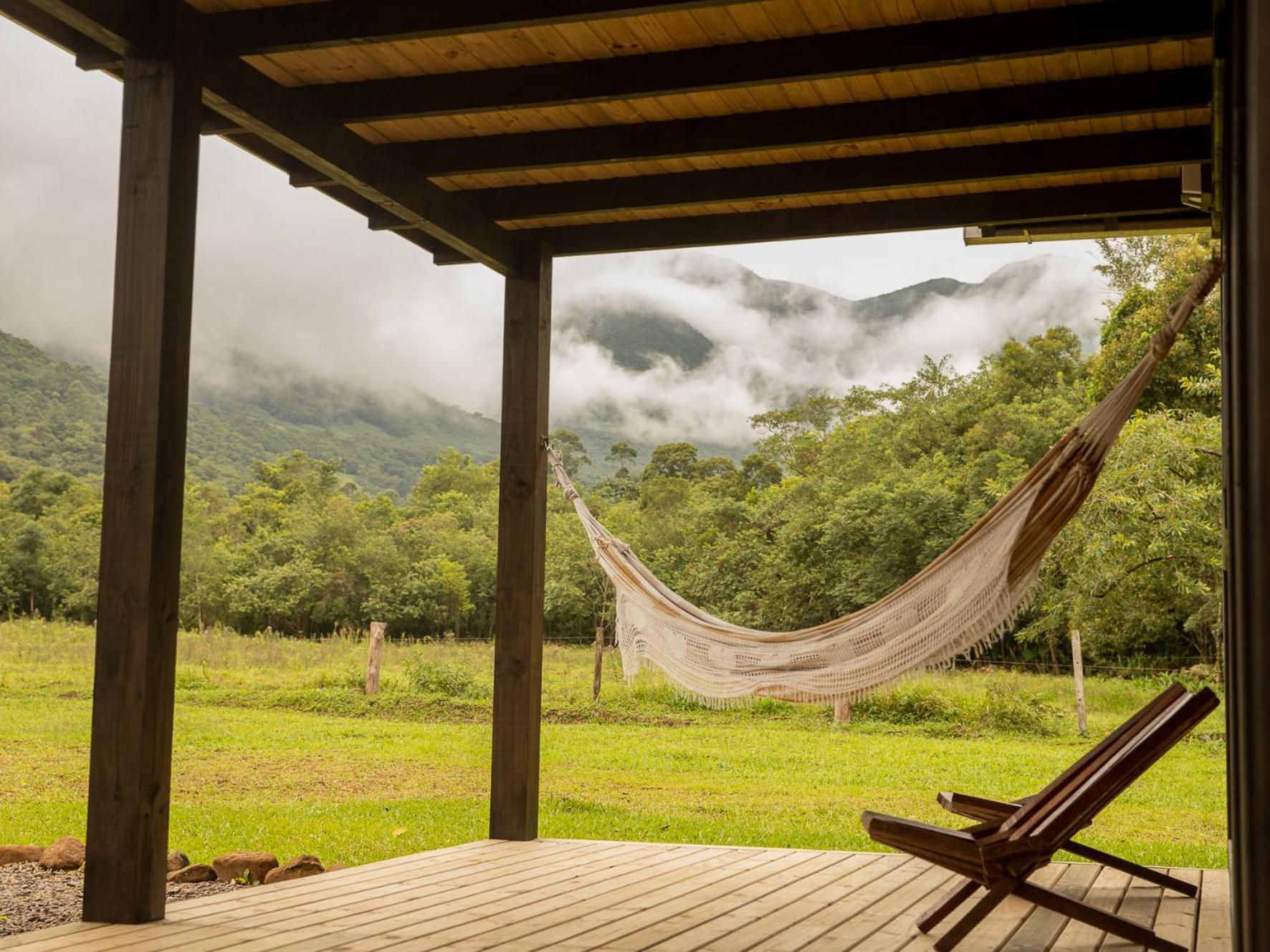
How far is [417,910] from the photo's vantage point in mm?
2805

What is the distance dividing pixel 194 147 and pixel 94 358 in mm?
18475

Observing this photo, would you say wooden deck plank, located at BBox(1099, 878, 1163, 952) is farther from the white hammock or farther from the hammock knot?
the hammock knot

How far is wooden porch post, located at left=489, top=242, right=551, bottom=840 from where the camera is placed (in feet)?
12.9

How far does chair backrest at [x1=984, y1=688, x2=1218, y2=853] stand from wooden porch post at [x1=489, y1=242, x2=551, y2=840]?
5.57 feet

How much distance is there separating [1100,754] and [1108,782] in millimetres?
394

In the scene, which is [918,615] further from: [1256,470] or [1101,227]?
[1256,470]

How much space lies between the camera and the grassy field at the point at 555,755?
27.0 feet

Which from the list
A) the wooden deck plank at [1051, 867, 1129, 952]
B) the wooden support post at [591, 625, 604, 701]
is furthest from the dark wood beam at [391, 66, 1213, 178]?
the wooden support post at [591, 625, 604, 701]

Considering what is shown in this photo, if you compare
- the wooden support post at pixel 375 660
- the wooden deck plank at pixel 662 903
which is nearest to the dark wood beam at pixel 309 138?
the wooden deck plank at pixel 662 903

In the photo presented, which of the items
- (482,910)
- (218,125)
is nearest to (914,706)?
(482,910)

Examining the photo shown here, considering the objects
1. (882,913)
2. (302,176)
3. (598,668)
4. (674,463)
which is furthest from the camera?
(674,463)

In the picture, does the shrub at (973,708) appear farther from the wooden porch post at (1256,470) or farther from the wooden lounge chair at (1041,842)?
the wooden porch post at (1256,470)

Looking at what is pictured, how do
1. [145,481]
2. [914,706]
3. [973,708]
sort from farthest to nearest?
1. [914,706]
2. [973,708]
3. [145,481]

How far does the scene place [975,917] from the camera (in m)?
2.43
